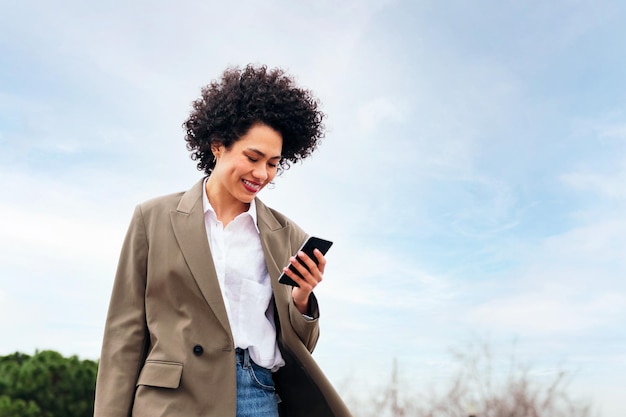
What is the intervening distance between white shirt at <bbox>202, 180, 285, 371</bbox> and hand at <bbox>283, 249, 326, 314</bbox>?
0.14 metres

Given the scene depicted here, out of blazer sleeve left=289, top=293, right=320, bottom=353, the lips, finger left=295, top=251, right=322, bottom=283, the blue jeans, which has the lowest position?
the blue jeans

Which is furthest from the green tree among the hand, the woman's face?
the hand

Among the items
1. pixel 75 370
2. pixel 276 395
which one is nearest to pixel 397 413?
A: pixel 75 370

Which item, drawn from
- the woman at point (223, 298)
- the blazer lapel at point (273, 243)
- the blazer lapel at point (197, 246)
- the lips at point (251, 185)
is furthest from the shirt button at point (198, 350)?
the lips at point (251, 185)

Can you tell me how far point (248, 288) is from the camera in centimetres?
286

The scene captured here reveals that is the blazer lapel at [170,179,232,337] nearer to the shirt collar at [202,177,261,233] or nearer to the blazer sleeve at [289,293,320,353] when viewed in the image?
the shirt collar at [202,177,261,233]

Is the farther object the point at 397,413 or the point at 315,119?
the point at 397,413

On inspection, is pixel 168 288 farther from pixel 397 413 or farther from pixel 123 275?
pixel 397 413

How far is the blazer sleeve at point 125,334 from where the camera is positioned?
2.68 metres

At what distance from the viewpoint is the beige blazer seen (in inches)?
104

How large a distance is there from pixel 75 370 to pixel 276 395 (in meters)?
4.95

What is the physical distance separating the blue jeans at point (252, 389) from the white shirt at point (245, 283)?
3 centimetres

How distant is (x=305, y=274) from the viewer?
2.79 meters

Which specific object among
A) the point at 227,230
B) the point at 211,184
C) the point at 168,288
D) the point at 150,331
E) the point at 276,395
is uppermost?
the point at 211,184
